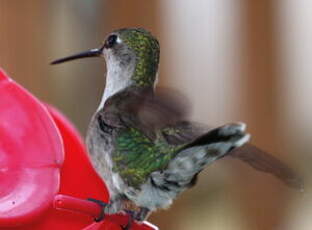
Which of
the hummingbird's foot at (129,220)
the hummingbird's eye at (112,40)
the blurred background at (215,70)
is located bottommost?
the blurred background at (215,70)

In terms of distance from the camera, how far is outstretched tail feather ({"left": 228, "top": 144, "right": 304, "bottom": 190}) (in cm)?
174

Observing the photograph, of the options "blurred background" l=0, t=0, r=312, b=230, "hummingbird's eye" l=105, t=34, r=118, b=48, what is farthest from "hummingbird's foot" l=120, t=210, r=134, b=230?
"blurred background" l=0, t=0, r=312, b=230

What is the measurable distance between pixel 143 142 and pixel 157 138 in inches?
1.6

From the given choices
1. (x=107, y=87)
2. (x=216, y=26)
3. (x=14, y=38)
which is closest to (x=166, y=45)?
(x=216, y=26)

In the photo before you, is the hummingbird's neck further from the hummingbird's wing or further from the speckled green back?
the hummingbird's wing

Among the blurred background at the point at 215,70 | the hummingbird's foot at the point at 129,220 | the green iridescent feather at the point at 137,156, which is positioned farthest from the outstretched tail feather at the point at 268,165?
the blurred background at the point at 215,70

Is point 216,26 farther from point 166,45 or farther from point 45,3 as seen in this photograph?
point 45,3

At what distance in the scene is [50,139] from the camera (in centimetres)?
184

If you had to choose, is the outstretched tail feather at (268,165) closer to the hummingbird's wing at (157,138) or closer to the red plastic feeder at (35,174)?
the hummingbird's wing at (157,138)

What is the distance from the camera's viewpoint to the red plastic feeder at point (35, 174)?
1698 millimetres

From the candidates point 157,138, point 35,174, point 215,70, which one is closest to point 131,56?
point 157,138

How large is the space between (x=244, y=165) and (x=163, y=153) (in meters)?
0.25

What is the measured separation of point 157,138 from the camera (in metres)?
2.01

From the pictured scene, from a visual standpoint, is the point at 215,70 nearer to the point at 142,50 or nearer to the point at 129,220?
the point at 142,50
